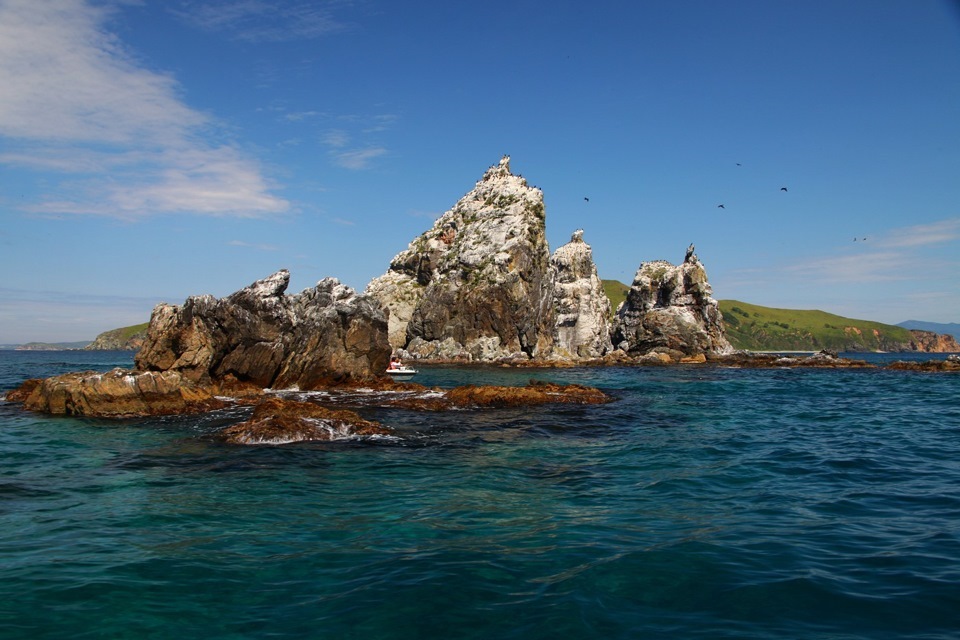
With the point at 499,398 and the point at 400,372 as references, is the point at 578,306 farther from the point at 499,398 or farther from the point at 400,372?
the point at 499,398

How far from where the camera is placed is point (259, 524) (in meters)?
Answer: 11.6

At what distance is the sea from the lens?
25.5 ft

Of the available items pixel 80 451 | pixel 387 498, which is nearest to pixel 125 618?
pixel 387 498

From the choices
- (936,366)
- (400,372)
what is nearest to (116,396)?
(400,372)

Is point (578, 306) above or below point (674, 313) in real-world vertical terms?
above

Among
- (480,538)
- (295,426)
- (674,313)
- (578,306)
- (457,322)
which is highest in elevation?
(578,306)

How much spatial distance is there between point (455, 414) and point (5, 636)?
861 inches

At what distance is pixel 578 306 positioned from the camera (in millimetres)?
109062

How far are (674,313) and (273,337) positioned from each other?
77100mm

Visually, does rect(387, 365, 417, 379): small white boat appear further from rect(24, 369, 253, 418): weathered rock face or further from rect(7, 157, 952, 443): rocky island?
rect(24, 369, 253, 418): weathered rock face

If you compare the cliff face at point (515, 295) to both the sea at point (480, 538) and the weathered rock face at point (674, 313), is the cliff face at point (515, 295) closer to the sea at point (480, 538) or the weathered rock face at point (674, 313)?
the weathered rock face at point (674, 313)

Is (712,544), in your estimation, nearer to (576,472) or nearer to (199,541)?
(576,472)

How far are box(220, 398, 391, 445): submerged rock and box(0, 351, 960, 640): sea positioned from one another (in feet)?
3.12

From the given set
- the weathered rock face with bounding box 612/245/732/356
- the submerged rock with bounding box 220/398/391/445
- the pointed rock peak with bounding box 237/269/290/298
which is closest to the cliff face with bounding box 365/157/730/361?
the weathered rock face with bounding box 612/245/732/356
